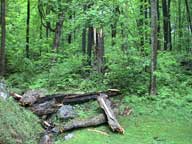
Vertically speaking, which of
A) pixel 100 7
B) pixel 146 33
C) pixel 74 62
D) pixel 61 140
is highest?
pixel 100 7

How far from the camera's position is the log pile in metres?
10.6

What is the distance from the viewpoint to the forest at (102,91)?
1024cm

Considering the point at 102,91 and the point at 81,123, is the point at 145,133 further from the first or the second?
the point at 102,91

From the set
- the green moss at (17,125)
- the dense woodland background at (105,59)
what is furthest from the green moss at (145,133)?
the dense woodland background at (105,59)

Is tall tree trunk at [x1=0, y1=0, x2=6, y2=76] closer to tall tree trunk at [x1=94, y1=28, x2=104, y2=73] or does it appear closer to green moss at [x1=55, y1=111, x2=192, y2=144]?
tall tree trunk at [x1=94, y1=28, x2=104, y2=73]

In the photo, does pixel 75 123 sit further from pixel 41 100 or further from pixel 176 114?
pixel 176 114

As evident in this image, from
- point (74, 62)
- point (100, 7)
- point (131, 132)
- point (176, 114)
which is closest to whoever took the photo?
point (131, 132)

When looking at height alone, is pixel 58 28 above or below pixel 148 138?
above

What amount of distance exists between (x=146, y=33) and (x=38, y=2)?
25.6 feet

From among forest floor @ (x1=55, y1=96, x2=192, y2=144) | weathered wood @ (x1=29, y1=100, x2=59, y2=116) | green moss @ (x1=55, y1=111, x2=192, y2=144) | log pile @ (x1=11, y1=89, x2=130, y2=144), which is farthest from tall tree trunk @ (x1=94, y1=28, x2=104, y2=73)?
green moss @ (x1=55, y1=111, x2=192, y2=144)

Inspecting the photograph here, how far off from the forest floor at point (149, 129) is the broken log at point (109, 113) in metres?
0.18

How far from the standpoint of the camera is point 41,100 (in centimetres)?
1222

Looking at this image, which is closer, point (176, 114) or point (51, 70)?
point (176, 114)

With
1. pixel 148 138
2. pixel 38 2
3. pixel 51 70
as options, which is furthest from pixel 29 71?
pixel 148 138
